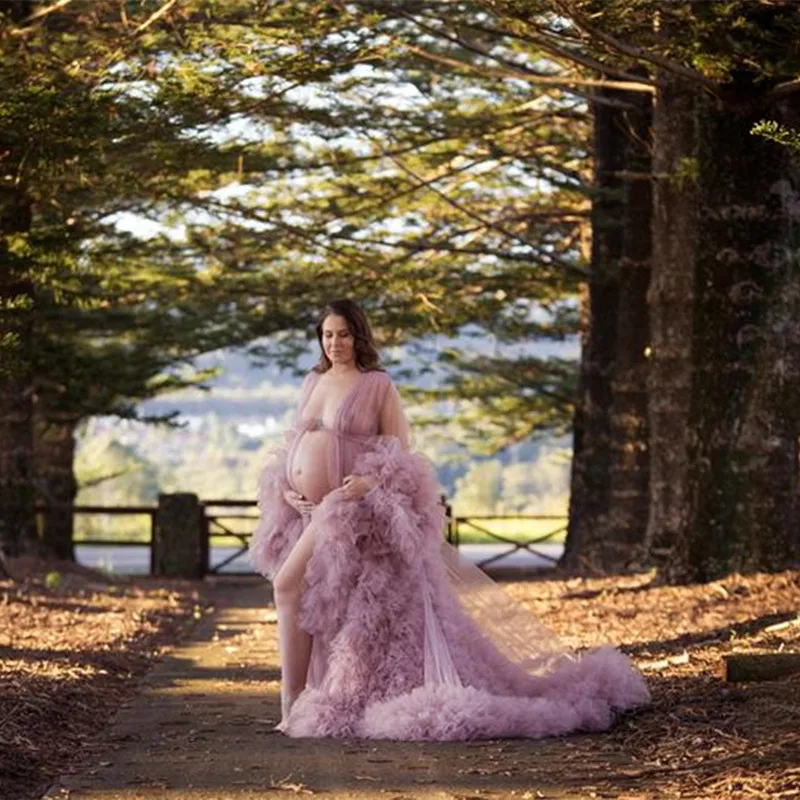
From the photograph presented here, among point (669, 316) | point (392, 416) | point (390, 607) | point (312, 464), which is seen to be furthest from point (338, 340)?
point (669, 316)

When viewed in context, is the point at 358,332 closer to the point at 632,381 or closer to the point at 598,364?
the point at 632,381

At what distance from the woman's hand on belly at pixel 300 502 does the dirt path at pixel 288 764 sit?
3.75 feet

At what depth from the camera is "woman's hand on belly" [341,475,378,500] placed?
1026 cm

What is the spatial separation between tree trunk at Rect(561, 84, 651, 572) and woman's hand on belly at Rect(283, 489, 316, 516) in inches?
414

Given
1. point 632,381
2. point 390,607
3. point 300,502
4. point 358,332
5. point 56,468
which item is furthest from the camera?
point 56,468

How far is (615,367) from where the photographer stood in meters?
23.0

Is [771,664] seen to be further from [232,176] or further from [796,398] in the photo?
[232,176]

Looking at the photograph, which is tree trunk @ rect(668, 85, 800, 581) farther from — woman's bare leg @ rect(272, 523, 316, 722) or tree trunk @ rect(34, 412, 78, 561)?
tree trunk @ rect(34, 412, 78, 561)

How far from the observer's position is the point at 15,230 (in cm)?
1922

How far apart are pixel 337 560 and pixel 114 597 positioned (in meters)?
11.4

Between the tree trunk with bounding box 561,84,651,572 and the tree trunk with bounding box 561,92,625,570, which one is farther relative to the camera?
the tree trunk with bounding box 561,92,625,570

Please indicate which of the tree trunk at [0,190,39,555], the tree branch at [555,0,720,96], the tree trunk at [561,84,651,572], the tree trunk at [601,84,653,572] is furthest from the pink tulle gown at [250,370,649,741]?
the tree trunk at [0,190,39,555]

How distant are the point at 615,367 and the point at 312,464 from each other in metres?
13.1

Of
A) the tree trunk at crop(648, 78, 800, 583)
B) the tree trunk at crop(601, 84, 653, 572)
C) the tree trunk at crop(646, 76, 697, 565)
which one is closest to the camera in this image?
the tree trunk at crop(648, 78, 800, 583)
